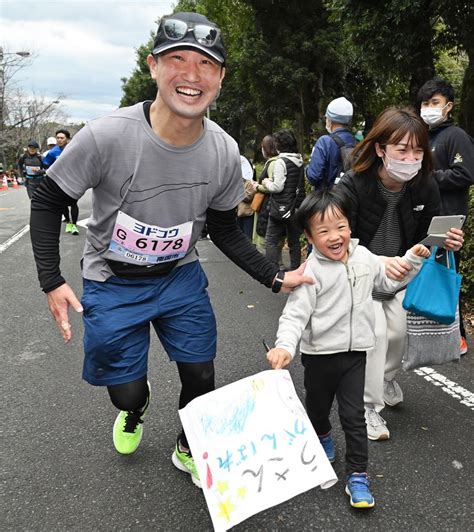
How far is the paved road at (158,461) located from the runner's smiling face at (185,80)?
1.72 m

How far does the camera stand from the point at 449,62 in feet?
71.4

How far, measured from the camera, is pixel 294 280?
2.16 m

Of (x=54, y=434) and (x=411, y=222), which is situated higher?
(x=411, y=222)

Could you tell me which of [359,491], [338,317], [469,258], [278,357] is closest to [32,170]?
[469,258]

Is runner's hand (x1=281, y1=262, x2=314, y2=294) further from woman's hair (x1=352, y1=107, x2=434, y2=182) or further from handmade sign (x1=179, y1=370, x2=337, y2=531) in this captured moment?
woman's hair (x1=352, y1=107, x2=434, y2=182)

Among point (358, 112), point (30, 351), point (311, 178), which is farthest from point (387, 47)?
point (358, 112)

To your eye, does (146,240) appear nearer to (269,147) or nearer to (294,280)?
(294,280)

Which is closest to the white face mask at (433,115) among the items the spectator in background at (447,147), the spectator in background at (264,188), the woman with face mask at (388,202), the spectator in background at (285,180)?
the spectator in background at (447,147)

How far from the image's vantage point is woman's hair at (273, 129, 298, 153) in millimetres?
5727

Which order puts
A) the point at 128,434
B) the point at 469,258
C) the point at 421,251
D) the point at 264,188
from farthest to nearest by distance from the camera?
the point at 264,188 → the point at 469,258 → the point at 128,434 → the point at 421,251

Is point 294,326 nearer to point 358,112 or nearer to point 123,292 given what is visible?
point 123,292

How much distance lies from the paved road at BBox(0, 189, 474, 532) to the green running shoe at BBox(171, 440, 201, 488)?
3cm

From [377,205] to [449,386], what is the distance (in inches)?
60.5

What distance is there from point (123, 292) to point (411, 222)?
1.57 m
